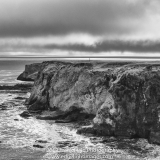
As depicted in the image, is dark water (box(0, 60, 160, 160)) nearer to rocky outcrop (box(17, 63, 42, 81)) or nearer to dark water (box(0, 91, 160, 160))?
dark water (box(0, 91, 160, 160))

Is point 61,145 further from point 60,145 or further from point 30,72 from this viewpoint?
point 30,72

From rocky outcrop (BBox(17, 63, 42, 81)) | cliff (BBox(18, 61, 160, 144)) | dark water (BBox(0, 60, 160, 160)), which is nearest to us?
dark water (BBox(0, 60, 160, 160))

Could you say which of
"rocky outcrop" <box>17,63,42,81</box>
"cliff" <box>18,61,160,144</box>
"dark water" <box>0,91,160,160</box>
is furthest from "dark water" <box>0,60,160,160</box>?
"rocky outcrop" <box>17,63,42,81</box>

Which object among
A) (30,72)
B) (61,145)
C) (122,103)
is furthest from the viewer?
(30,72)

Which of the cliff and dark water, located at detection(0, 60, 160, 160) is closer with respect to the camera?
dark water, located at detection(0, 60, 160, 160)

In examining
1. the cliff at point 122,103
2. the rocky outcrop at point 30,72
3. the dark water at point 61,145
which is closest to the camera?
the dark water at point 61,145

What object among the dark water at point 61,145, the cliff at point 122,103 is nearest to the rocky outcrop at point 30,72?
the cliff at point 122,103

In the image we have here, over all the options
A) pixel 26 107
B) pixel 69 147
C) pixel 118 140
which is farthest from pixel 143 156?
pixel 26 107

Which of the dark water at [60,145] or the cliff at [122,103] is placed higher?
the cliff at [122,103]

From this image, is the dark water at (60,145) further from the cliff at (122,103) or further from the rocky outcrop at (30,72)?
the rocky outcrop at (30,72)

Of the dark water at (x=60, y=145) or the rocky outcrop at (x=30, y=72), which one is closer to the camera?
the dark water at (x=60, y=145)

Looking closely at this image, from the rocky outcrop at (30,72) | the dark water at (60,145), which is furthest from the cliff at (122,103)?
the rocky outcrop at (30,72)

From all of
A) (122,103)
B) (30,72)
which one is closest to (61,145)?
(122,103)

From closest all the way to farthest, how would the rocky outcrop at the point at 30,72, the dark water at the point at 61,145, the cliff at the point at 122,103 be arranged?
the dark water at the point at 61,145
the cliff at the point at 122,103
the rocky outcrop at the point at 30,72
